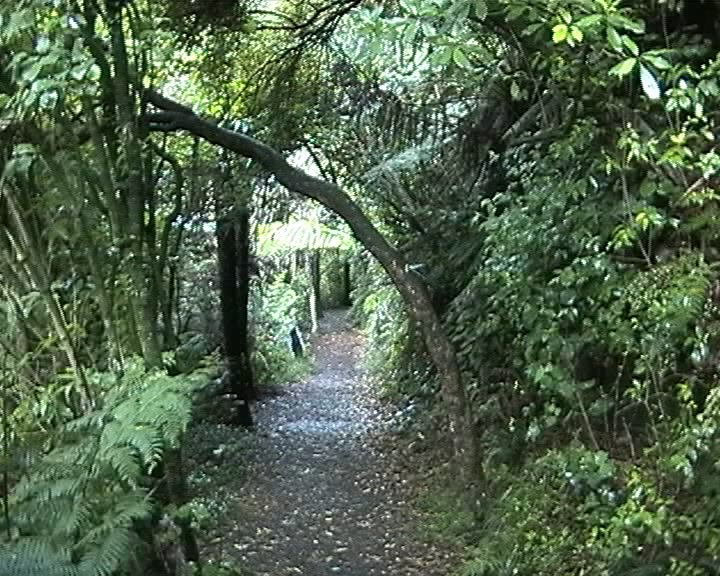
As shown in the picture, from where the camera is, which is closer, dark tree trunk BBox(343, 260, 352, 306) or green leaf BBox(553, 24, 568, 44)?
green leaf BBox(553, 24, 568, 44)

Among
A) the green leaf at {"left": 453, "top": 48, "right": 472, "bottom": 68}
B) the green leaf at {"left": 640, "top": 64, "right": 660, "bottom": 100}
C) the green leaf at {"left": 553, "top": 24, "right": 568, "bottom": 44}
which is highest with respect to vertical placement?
the green leaf at {"left": 553, "top": 24, "right": 568, "bottom": 44}

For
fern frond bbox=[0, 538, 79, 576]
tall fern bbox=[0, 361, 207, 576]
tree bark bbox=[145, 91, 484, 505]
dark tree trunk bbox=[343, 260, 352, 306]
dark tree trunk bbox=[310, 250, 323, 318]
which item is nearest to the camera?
fern frond bbox=[0, 538, 79, 576]

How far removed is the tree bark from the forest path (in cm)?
67

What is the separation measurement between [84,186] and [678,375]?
9.62 feet

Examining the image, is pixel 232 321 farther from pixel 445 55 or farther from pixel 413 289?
pixel 445 55

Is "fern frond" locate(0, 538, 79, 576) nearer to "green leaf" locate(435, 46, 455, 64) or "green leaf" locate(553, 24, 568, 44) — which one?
"green leaf" locate(435, 46, 455, 64)

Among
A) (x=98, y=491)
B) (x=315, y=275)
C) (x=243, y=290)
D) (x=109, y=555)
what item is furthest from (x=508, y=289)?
(x=315, y=275)

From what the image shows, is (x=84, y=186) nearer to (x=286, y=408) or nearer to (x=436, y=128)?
(x=436, y=128)

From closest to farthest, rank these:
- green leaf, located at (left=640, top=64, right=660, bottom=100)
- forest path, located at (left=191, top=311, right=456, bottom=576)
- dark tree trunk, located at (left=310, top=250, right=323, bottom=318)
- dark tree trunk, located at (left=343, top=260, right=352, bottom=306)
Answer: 1. green leaf, located at (left=640, top=64, right=660, bottom=100)
2. forest path, located at (left=191, top=311, right=456, bottom=576)
3. dark tree trunk, located at (left=310, top=250, right=323, bottom=318)
4. dark tree trunk, located at (left=343, top=260, right=352, bottom=306)

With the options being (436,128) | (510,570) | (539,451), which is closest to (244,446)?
(436,128)

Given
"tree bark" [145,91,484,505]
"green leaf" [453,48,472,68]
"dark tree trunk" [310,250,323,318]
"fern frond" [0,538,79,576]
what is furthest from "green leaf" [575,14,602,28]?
"dark tree trunk" [310,250,323,318]

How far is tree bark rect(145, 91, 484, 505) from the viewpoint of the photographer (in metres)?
6.54

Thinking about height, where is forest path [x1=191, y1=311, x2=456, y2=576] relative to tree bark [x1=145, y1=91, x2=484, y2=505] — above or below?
below

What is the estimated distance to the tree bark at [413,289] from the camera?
21.4ft
